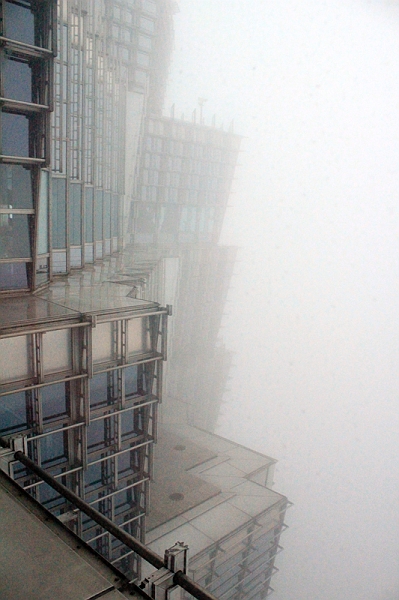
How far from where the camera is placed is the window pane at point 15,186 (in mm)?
8438

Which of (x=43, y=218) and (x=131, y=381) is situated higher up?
(x=43, y=218)

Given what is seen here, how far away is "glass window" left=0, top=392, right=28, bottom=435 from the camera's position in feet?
22.9

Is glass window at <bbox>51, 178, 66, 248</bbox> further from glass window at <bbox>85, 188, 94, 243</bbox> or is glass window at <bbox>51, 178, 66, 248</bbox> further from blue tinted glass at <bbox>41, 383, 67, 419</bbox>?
blue tinted glass at <bbox>41, 383, 67, 419</bbox>

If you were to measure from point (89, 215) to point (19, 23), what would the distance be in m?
7.19

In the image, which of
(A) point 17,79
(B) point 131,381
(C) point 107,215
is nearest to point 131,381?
(B) point 131,381

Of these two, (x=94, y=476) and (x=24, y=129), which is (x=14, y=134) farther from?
(x=94, y=476)

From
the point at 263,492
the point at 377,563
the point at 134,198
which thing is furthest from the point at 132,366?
the point at 377,563

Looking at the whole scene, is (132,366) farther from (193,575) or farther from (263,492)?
(263,492)

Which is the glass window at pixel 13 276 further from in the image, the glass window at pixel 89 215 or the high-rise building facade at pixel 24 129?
the glass window at pixel 89 215

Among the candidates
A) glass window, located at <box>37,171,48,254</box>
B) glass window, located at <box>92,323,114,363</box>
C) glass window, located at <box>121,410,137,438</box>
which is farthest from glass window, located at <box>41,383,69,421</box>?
glass window, located at <box>37,171,48,254</box>

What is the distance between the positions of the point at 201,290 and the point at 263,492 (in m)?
24.1

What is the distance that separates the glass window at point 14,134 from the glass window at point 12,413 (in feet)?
15.3

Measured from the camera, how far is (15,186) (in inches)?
341

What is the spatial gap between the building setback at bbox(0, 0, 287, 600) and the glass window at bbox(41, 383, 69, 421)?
0.02 metres
